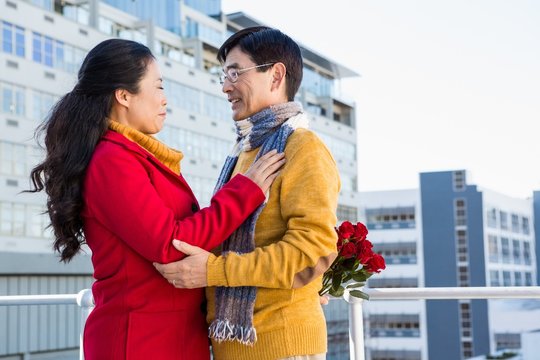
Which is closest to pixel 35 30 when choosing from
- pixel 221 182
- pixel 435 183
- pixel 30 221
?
pixel 30 221

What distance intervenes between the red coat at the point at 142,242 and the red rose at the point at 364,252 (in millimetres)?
511

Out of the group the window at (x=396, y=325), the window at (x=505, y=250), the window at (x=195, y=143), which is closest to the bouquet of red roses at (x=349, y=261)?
the window at (x=195, y=143)

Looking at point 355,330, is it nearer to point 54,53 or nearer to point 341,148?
point 54,53

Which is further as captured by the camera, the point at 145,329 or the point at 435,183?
the point at 435,183

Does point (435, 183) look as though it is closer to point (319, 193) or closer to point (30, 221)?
point (30, 221)

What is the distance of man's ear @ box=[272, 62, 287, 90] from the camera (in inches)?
73.9

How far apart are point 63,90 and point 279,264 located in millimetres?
26077

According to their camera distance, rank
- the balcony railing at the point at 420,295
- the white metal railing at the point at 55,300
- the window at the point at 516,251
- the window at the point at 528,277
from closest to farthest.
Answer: the balcony railing at the point at 420,295 < the white metal railing at the point at 55,300 < the window at the point at 516,251 < the window at the point at 528,277

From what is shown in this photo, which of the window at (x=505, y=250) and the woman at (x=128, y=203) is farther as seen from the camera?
the window at (x=505, y=250)

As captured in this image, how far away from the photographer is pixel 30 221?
103ft

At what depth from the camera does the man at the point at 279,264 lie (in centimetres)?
167

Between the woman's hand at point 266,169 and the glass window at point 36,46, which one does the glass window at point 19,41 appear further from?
the woman's hand at point 266,169

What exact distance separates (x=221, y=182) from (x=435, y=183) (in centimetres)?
6679

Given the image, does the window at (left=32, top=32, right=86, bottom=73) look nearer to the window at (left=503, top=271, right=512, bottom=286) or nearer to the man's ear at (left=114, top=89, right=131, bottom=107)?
the man's ear at (left=114, top=89, right=131, bottom=107)
